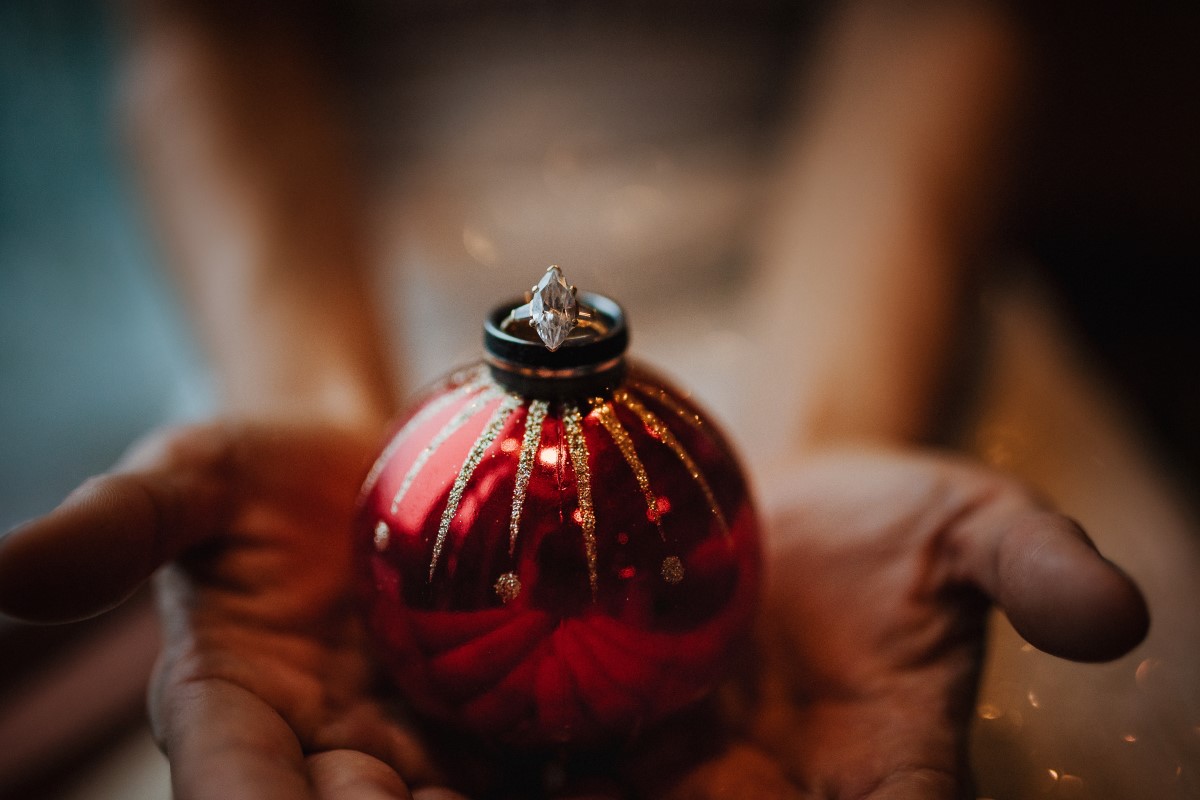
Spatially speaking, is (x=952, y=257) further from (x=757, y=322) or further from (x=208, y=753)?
(x=208, y=753)

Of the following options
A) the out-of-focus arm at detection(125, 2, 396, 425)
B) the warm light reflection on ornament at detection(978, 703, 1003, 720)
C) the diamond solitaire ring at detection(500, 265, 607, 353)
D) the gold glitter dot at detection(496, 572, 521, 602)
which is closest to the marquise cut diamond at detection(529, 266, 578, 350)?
the diamond solitaire ring at detection(500, 265, 607, 353)

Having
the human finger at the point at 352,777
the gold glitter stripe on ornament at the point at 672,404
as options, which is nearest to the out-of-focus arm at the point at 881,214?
the gold glitter stripe on ornament at the point at 672,404

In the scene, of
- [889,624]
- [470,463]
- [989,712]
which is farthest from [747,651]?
[470,463]

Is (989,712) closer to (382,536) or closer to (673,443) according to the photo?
(673,443)

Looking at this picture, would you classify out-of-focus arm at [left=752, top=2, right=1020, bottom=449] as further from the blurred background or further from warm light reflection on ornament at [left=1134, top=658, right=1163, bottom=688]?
warm light reflection on ornament at [left=1134, top=658, right=1163, bottom=688]

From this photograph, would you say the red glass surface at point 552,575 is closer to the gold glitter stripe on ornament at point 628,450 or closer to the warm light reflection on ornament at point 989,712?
the gold glitter stripe on ornament at point 628,450
